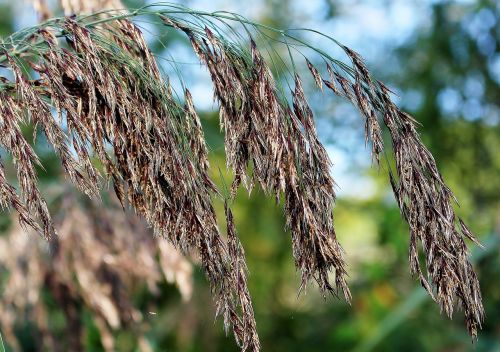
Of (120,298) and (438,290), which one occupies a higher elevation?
(120,298)

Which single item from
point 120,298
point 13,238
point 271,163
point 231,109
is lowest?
point 271,163

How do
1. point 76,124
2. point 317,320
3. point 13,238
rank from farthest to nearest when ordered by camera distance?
point 317,320 → point 13,238 → point 76,124

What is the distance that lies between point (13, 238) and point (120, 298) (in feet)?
2.11

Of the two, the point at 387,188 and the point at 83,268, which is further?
the point at 387,188

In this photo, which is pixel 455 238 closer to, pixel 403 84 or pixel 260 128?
pixel 260 128

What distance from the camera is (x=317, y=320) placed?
881 cm

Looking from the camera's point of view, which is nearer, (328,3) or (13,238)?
(13,238)

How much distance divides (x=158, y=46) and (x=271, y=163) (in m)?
5.60

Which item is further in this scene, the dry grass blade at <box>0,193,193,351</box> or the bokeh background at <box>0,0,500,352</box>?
the bokeh background at <box>0,0,500,352</box>

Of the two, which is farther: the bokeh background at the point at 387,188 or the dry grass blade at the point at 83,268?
the bokeh background at the point at 387,188

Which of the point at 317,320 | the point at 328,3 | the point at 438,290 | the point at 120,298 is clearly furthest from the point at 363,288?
the point at 438,290

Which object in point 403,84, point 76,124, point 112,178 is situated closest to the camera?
point 76,124

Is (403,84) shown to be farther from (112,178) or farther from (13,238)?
(112,178)

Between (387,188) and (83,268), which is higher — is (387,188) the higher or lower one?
the higher one
